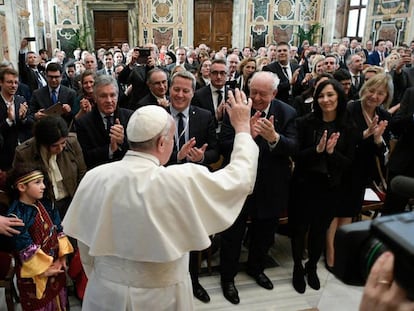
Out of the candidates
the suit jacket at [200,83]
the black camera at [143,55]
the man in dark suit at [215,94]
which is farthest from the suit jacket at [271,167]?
the black camera at [143,55]

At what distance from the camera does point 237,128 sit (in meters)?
2.17

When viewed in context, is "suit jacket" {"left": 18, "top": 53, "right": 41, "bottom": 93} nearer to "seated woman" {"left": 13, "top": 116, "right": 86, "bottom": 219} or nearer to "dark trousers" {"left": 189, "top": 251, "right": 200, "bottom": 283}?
"seated woman" {"left": 13, "top": 116, "right": 86, "bottom": 219}

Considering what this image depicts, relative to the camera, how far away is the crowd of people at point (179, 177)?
6.02 ft

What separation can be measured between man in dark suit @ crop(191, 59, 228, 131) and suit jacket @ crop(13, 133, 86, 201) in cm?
167

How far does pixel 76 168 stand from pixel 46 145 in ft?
1.14

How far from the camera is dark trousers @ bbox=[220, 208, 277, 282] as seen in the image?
3.35 metres

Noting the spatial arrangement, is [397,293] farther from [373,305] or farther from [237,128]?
[237,128]

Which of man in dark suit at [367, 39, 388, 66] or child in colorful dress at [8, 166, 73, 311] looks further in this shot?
man in dark suit at [367, 39, 388, 66]

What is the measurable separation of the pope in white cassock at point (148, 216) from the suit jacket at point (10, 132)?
8.98 feet

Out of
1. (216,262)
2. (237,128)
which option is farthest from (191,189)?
(216,262)

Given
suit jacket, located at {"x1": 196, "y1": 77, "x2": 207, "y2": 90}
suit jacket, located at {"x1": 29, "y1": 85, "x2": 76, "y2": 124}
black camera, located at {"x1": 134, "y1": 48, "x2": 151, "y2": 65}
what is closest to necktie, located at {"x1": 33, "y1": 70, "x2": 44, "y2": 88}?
black camera, located at {"x1": 134, "y1": 48, "x2": 151, "y2": 65}

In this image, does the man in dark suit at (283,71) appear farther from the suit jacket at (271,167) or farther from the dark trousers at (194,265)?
the dark trousers at (194,265)

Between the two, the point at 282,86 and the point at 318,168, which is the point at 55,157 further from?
the point at 282,86

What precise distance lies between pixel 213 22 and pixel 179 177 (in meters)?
16.5
